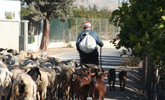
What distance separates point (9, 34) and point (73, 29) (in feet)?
59.6

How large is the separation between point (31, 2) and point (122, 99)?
20.1m

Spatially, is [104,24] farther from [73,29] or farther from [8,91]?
[8,91]

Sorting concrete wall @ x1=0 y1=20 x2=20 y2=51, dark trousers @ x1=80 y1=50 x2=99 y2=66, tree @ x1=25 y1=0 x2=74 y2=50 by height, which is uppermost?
tree @ x1=25 y1=0 x2=74 y2=50

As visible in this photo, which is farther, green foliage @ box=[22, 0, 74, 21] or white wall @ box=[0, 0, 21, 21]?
white wall @ box=[0, 0, 21, 21]

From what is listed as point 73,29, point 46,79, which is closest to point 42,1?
point 73,29

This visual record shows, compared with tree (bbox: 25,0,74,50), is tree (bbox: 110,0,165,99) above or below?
below

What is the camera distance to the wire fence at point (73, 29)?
120 ft

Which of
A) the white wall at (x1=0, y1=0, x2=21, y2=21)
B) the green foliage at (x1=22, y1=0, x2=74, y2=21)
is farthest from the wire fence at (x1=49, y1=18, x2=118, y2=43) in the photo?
the green foliage at (x1=22, y1=0, x2=74, y2=21)

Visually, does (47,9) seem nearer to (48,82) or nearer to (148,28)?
(48,82)

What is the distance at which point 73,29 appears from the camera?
39.8 m

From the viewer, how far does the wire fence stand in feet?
120

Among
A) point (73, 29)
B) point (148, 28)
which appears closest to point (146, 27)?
point (148, 28)

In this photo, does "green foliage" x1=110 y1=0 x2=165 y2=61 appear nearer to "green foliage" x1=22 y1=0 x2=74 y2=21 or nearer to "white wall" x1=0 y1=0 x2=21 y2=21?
"green foliage" x1=22 y1=0 x2=74 y2=21

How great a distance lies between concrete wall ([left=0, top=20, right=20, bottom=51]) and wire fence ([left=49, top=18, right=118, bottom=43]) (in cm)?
1296
